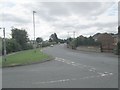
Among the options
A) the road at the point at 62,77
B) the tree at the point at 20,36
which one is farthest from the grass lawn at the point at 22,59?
the tree at the point at 20,36

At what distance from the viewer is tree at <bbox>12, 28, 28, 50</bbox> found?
7779 centimetres

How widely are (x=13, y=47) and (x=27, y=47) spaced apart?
63.9 feet

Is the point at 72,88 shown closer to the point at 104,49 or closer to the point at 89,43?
the point at 104,49

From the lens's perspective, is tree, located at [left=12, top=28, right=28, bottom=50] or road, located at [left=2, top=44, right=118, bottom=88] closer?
road, located at [left=2, top=44, right=118, bottom=88]

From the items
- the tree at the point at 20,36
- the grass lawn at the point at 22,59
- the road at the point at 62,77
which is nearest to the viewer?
the road at the point at 62,77

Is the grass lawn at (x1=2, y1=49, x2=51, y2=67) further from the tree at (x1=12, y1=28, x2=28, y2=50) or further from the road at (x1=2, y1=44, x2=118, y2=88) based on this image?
the tree at (x1=12, y1=28, x2=28, y2=50)

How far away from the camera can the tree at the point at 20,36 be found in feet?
255

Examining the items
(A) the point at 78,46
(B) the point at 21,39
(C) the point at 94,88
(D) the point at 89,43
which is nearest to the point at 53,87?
(C) the point at 94,88

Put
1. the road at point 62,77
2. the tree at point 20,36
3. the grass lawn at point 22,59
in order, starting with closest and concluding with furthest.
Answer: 1. the road at point 62,77
2. the grass lawn at point 22,59
3. the tree at point 20,36

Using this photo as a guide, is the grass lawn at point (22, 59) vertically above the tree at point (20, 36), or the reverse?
the tree at point (20, 36)

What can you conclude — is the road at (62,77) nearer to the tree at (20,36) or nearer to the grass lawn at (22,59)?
the grass lawn at (22,59)

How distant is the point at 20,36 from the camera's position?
Answer: 3071 inches

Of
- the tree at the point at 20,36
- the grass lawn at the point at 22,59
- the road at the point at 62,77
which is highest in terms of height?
the tree at the point at 20,36

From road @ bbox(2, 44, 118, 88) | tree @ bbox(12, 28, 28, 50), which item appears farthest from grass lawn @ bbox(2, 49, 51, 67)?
tree @ bbox(12, 28, 28, 50)
